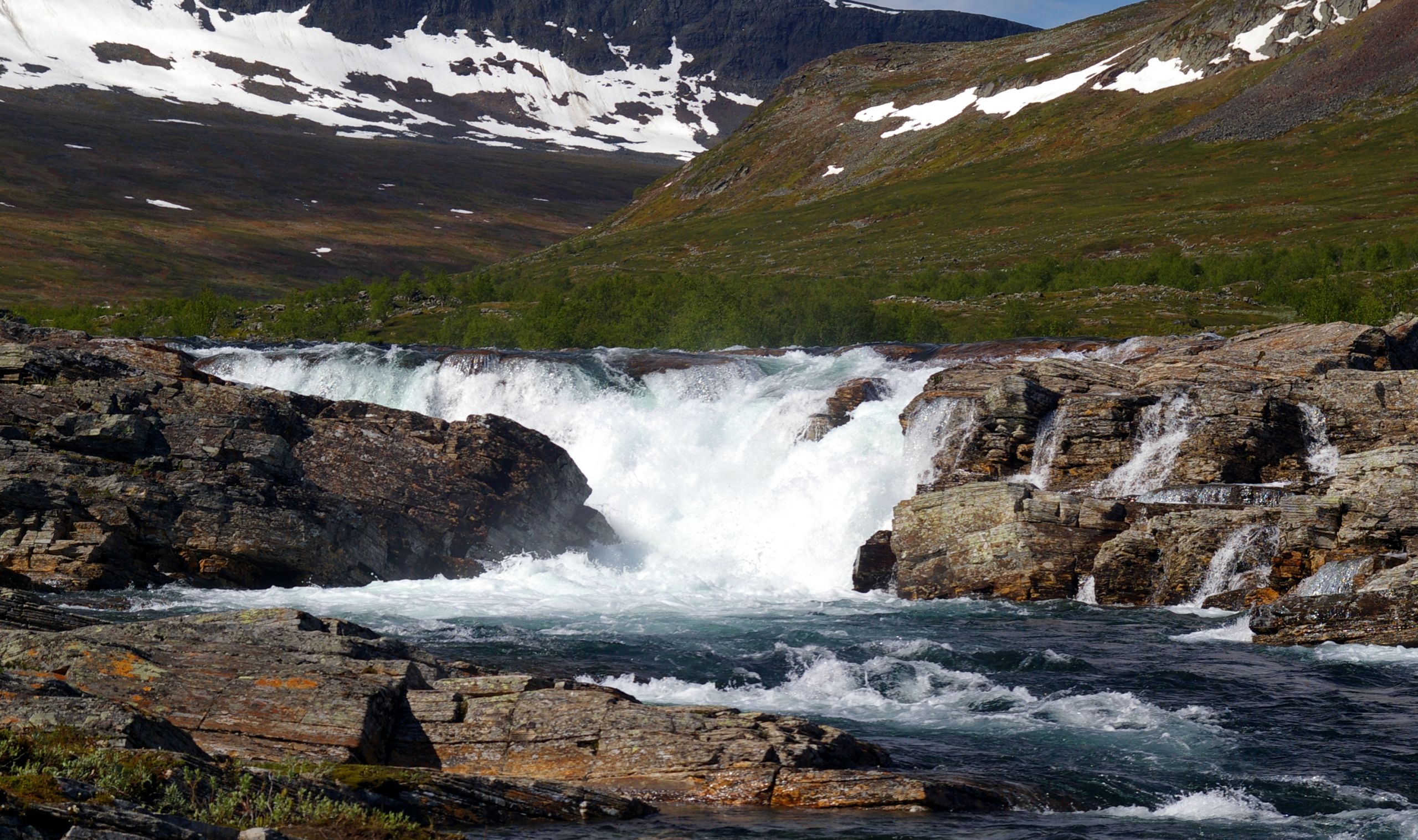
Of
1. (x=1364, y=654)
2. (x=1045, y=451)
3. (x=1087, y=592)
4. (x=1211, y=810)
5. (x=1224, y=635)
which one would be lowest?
(x=1211, y=810)

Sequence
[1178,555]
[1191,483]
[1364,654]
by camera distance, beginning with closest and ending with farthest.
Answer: [1364,654] → [1178,555] → [1191,483]

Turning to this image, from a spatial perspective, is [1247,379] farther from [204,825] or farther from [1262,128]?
[1262,128]

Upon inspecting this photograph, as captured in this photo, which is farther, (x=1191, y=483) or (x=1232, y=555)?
(x=1191, y=483)

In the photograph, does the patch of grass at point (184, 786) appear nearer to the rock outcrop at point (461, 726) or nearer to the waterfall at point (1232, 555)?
the rock outcrop at point (461, 726)

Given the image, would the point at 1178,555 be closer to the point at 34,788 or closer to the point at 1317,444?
the point at 1317,444

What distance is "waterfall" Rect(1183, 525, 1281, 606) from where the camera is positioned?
119 ft

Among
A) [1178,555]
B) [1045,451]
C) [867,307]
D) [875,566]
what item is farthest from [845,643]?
[867,307]

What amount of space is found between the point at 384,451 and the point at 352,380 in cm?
2014

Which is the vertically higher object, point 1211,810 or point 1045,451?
point 1045,451

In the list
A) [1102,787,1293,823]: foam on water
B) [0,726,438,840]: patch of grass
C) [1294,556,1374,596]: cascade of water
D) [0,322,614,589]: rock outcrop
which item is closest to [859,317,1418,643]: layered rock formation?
[1294,556,1374,596]: cascade of water

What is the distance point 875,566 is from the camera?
4294 centimetres

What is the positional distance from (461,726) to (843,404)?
38613mm

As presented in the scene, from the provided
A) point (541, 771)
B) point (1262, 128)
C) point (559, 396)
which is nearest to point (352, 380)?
point (559, 396)

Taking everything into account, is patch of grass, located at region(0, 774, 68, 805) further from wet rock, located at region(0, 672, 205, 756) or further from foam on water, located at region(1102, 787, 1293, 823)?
foam on water, located at region(1102, 787, 1293, 823)
